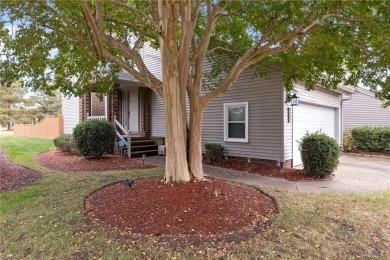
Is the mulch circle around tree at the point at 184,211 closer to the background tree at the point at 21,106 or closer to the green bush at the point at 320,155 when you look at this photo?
the green bush at the point at 320,155

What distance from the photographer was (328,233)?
13.0ft

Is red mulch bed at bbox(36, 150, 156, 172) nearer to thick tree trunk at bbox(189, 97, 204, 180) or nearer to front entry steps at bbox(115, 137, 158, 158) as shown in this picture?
front entry steps at bbox(115, 137, 158, 158)

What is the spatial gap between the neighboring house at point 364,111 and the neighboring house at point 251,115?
14.7 feet

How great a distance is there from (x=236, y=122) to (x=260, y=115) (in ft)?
3.77

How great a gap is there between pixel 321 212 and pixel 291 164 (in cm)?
480

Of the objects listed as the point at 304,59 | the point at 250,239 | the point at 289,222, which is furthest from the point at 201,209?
the point at 304,59

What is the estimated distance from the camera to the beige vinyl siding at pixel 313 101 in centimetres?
901

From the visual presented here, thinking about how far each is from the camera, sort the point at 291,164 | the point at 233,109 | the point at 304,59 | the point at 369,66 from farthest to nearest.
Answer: the point at 233,109 < the point at 291,164 < the point at 304,59 < the point at 369,66

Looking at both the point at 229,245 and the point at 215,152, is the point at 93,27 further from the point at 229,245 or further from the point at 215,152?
the point at 215,152

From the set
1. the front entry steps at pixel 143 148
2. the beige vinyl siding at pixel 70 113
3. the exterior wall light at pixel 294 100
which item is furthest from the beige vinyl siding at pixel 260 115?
the beige vinyl siding at pixel 70 113

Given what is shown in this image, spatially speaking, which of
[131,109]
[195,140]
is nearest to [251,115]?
[195,140]

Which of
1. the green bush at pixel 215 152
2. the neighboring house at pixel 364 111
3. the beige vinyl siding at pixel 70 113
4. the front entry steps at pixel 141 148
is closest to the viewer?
the green bush at pixel 215 152

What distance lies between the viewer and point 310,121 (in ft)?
35.9

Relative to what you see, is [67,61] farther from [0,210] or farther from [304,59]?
[304,59]
